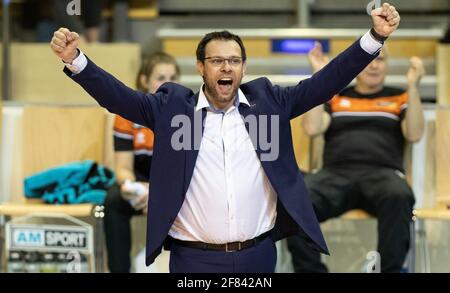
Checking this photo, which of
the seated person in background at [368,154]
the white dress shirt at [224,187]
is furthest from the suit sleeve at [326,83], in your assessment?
the seated person in background at [368,154]

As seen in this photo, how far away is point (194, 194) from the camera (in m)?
2.79

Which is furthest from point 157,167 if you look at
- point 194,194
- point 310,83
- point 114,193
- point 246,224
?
point 114,193

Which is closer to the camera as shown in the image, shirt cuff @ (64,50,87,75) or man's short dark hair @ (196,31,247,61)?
shirt cuff @ (64,50,87,75)

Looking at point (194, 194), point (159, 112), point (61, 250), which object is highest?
point (159, 112)

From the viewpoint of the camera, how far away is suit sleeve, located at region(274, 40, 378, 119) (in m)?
2.72

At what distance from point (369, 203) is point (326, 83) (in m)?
1.34

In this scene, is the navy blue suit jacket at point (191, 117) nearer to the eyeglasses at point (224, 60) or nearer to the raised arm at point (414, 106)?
the eyeglasses at point (224, 60)

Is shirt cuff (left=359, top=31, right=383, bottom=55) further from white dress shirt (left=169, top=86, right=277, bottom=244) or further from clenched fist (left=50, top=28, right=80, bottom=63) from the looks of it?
clenched fist (left=50, top=28, right=80, bottom=63)

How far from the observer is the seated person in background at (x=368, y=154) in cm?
389

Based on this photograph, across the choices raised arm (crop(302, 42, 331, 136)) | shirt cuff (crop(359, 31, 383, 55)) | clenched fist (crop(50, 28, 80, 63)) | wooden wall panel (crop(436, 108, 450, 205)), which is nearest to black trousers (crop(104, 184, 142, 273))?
raised arm (crop(302, 42, 331, 136))

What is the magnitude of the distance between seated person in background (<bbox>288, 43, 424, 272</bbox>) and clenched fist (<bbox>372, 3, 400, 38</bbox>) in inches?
46.1

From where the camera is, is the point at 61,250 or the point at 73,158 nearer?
the point at 61,250

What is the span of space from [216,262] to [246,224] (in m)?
0.14

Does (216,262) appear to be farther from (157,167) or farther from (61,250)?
(61,250)
